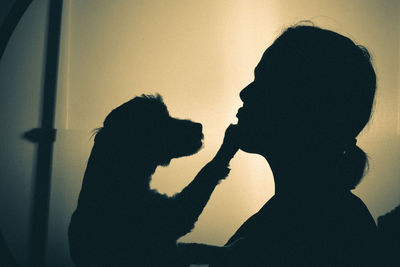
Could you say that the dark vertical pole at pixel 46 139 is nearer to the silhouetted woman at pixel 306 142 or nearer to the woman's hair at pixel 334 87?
the silhouetted woman at pixel 306 142

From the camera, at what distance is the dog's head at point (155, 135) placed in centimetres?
44

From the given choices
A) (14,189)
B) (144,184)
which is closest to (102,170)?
(144,184)

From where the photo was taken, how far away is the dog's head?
0.44 metres

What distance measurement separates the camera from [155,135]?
0.44 metres

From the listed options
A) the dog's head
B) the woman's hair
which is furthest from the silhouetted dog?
the woman's hair

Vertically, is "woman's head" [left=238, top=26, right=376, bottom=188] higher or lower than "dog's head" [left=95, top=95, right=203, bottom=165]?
higher

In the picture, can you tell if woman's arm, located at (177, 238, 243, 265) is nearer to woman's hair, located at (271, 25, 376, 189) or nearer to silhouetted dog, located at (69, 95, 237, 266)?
silhouetted dog, located at (69, 95, 237, 266)

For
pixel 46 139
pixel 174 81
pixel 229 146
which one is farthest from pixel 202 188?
pixel 46 139

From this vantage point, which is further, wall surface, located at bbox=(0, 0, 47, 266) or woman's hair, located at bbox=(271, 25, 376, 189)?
wall surface, located at bbox=(0, 0, 47, 266)

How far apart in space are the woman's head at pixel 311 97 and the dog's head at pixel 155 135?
0.08m

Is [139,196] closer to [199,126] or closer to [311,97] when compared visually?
[199,126]

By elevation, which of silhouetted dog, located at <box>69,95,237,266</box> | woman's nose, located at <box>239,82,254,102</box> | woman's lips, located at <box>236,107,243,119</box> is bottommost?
silhouetted dog, located at <box>69,95,237,266</box>

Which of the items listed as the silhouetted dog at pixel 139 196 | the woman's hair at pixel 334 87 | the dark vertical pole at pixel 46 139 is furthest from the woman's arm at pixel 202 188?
the dark vertical pole at pixel 46 139

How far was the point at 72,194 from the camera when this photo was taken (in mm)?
486
